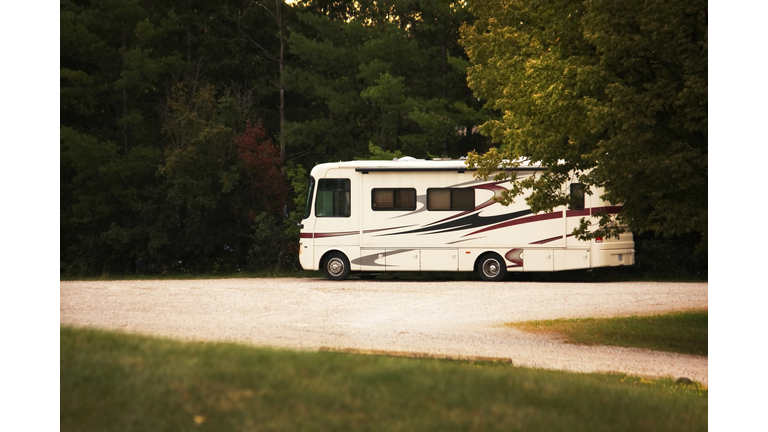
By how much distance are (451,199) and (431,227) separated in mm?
872

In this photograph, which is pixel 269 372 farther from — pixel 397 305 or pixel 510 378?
pixel 397 305

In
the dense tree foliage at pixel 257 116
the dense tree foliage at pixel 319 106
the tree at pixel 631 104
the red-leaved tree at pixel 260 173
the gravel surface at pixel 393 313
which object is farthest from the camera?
the red-leaved tree at pixel 260 173

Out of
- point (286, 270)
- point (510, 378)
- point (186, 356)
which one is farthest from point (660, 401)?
point (286, 270)

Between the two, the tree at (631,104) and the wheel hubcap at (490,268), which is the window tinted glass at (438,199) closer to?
the wheel hubcap at (490,268)

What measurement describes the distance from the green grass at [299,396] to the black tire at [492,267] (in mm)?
12846

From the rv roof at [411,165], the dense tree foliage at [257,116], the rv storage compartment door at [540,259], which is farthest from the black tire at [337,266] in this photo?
the dense tree foliage at [257,116]

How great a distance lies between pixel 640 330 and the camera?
1127 cm

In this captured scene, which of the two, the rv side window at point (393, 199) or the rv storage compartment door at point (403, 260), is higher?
the rv side window at point (393, 199)

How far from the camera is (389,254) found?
19.3m

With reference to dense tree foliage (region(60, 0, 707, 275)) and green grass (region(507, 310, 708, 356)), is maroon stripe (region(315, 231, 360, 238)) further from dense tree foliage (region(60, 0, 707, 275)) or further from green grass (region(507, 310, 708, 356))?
green grass (region(507, 310, 708, 356))

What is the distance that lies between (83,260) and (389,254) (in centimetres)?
745

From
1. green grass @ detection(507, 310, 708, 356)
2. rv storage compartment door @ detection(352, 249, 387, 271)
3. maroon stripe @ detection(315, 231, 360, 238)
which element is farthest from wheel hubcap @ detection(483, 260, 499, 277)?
green grass @ detection(507, 310, 708, 356)

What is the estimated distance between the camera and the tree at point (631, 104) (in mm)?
8695

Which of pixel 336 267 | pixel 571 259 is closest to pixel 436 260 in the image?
pixel 336 267
